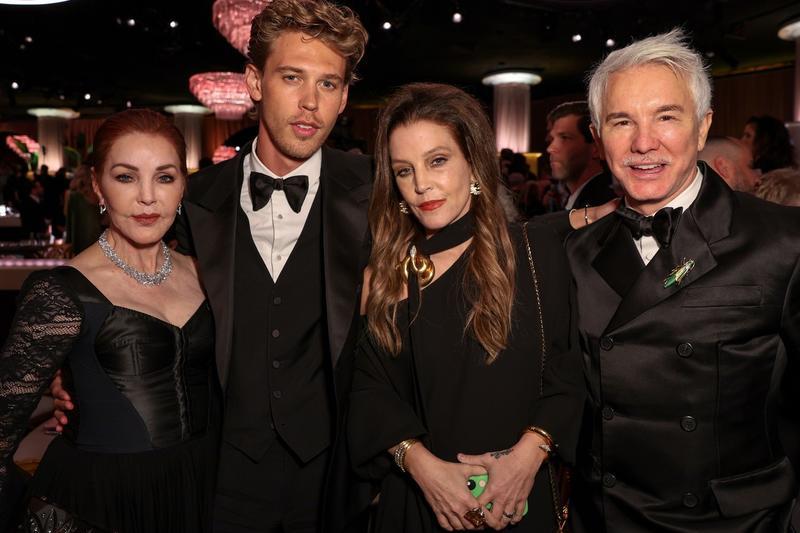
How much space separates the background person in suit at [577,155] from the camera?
4203 mm

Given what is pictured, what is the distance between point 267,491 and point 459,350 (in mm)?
717

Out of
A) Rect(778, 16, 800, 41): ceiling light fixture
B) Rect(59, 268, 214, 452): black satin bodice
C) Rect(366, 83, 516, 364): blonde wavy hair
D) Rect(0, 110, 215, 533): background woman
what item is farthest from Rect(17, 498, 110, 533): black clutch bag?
Rect(778, 16, 800, 41): ceiling light fixture

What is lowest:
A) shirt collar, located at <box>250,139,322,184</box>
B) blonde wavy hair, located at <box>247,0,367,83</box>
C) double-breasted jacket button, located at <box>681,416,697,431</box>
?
double-breasted jacket button, located at <box>681,416,697,431</box>

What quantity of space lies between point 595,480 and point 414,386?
534 mm

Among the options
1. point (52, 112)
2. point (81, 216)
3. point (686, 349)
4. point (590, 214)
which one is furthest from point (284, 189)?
point (52, 112)

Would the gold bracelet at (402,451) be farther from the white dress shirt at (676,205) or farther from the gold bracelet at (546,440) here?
the white dress shirt at (676,205)

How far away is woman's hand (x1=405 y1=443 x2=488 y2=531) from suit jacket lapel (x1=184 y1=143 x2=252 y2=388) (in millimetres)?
622

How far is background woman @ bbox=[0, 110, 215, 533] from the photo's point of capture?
172 cm

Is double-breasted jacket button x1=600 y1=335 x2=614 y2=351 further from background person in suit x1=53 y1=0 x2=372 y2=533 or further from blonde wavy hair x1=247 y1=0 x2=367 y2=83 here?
blonde wavy hair x1=247 y1=0 x2=367 y2=83

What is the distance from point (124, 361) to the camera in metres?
1.81

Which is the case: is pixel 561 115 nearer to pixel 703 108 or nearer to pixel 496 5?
pixel 703 108

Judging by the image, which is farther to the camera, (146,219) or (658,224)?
(146,219)

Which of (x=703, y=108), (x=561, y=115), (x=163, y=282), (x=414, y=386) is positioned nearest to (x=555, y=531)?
(x=414, y=386)

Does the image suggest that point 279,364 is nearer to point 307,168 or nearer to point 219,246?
point 219,246
